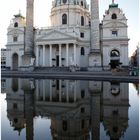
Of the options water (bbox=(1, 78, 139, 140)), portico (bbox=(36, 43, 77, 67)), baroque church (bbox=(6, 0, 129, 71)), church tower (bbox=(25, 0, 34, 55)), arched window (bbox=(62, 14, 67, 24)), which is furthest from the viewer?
arched window (bbox=(62, 14, 67, 24))

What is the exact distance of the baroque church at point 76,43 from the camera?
42656 mm

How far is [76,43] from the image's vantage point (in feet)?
151

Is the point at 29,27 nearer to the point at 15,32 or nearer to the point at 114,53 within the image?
the point at 15,32

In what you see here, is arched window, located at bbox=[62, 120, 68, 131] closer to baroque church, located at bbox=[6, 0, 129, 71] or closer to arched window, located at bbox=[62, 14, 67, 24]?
baroque church, located at bbox=[6, 0, 129, 71]

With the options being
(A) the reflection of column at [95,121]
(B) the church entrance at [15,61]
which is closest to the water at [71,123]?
(A) the reflection of column at [95,121]

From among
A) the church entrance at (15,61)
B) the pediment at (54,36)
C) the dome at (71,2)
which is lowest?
the church entrance at (15,61)

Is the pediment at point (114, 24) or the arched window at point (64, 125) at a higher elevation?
the pediment at point (114, 24)

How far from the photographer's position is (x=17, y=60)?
55.0 m

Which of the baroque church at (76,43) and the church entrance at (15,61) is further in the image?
the church entrance at (15,61)

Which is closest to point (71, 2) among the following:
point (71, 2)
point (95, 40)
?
point (71, 2)

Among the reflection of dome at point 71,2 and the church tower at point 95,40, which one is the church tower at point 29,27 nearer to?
the reflection of dome at point 71,2

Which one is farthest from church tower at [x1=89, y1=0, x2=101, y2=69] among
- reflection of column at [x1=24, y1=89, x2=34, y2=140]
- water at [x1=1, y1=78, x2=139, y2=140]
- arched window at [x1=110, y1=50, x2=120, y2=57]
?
water at [x1=1, y1=78, x2=139, y2=140]

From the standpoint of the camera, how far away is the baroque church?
42656mm

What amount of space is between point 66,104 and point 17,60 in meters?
46.9
